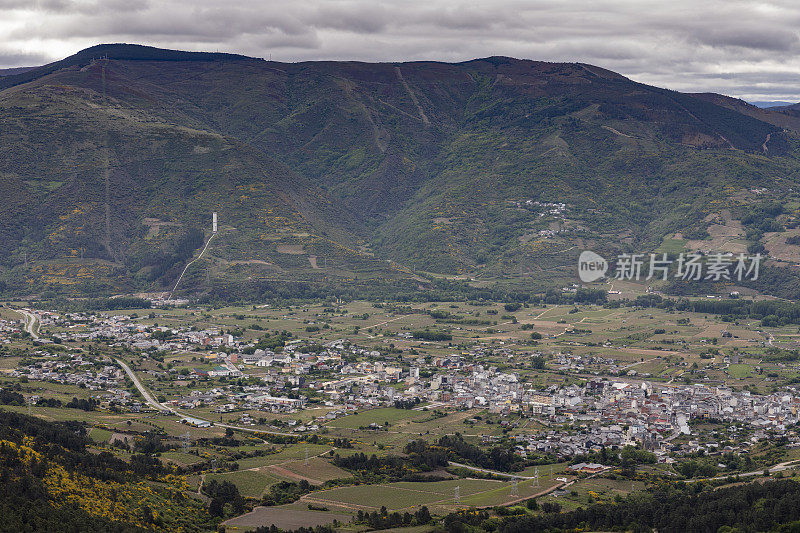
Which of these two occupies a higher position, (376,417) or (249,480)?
(376,417)

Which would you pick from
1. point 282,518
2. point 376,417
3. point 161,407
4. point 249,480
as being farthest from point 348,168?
point 282,518

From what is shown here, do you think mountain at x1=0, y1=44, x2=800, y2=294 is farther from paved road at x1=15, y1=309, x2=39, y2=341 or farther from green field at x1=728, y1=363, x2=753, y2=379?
green field at x1=728, y1=363, x2=753, y2=379

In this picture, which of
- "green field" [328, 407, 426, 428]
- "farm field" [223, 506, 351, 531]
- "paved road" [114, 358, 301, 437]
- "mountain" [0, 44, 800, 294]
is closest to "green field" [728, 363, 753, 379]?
"green field" [328, 407, 426, 428]

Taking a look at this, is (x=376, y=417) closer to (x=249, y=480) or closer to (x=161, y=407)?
(x=161, y=407)

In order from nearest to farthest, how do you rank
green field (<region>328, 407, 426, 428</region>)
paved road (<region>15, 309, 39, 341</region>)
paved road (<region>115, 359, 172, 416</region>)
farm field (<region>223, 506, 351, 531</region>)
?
farm field (<region>223, 506, 351, 531</region>) → green field (<region>328, 407, 426, 428</region>) → paved road (<region>115, 359, 172, 416</region>) → paved road (<region>15, 309, 39, 341</region>)

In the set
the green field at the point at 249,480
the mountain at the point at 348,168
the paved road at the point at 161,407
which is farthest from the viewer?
the mountain at the point at 348,168

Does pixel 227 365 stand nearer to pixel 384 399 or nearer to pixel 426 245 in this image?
pixel 384 399

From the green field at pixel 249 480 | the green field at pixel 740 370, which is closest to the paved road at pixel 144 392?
the green field at pixel 249 480

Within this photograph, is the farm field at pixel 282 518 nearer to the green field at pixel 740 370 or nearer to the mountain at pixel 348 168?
the green field at pixel 740 370
